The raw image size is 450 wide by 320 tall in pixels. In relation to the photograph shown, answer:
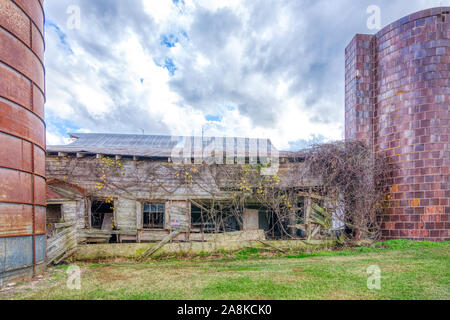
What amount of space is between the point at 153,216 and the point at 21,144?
19.6ft

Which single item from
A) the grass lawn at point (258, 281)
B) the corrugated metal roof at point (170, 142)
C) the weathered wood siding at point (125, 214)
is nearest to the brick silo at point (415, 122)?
the grass lawn at point (258, 281)

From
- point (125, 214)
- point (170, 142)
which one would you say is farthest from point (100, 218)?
point (170, 142)

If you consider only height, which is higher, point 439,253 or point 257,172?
point 257,172

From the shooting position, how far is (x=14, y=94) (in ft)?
17.1

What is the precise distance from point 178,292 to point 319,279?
2.72 m

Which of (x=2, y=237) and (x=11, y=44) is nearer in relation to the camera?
(x=2, y=237)

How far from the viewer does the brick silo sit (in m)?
8.49

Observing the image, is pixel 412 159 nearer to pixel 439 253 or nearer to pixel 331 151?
pixel 331 151

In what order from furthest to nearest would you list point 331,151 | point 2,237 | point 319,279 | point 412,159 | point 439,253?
1. point 331,151
2. point 412,159
3. point 439,253
4. point 319,279
5. point 2,237

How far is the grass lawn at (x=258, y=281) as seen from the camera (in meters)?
4.27

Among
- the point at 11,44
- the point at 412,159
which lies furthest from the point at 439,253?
the point at 11,44

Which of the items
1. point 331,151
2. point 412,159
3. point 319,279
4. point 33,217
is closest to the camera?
point 319,279

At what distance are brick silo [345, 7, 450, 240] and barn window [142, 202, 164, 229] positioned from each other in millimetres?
8441
